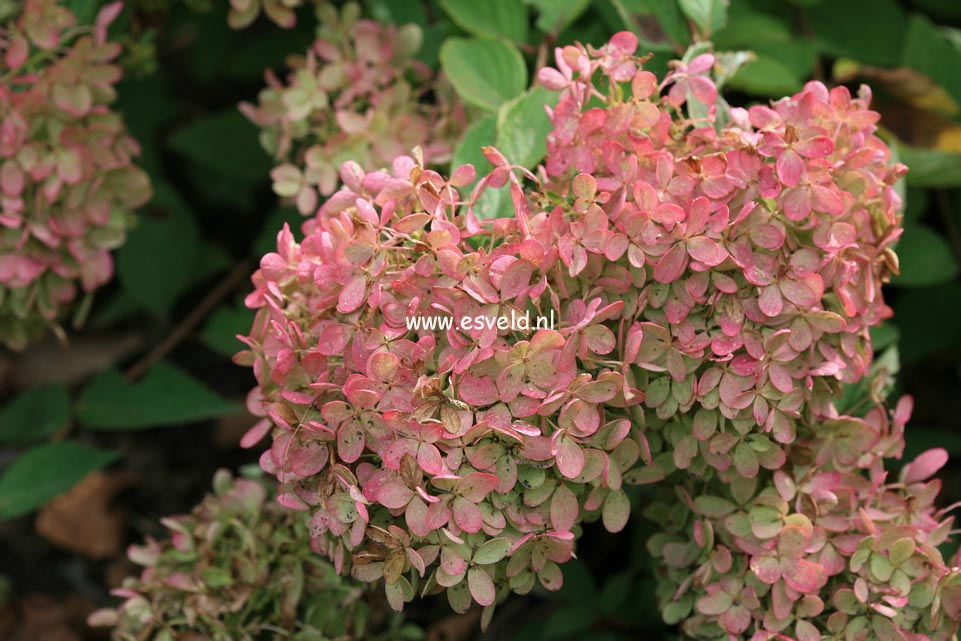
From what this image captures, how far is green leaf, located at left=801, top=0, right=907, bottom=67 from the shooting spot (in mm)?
1523

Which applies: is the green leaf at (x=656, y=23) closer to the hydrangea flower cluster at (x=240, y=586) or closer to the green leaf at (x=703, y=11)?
the green leaf at (x=703, y=11)

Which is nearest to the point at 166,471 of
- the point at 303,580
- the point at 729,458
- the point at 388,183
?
the point at 303,580

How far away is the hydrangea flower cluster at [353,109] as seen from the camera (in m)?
1.19

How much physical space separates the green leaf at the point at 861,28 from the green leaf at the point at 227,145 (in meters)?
0.97

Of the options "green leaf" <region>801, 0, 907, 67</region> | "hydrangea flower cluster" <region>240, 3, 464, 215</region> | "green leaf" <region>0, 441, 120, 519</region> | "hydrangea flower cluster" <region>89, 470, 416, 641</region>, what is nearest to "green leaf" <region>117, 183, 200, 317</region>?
"green leaf" <region>0, 441, 120, 519</region>

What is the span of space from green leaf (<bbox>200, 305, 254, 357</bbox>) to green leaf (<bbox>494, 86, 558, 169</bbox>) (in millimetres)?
596

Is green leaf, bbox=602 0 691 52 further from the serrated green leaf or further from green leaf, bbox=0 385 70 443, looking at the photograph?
green leaf, bbox=0 385 70 443

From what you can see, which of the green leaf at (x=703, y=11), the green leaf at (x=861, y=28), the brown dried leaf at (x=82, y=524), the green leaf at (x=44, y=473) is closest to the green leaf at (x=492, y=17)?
the green leaf at (x=703, y=11)

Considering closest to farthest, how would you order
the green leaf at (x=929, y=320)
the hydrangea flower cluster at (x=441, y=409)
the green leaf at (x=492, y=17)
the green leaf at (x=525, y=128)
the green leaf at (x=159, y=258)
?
the hydrangea flower cluster at (x=441, y=409)
the green leaf at (x=525, y=128)
the green leaf at (x=492, y=17)
the green leaf at (x=929, y=320)
the green leaf at (x=159, y=258)

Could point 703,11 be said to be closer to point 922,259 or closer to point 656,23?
point 656,23

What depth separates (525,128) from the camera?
3.51 ft

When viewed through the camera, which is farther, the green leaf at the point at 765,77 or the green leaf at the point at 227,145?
the green leaf at the point at 227,145

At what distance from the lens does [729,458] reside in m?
0.92

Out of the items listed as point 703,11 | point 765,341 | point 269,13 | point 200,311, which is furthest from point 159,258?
point 765,341
